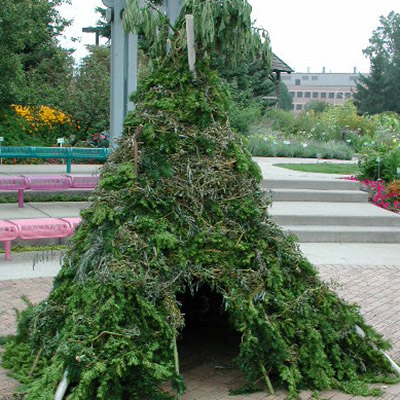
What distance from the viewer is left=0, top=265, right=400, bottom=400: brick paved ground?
4562mm

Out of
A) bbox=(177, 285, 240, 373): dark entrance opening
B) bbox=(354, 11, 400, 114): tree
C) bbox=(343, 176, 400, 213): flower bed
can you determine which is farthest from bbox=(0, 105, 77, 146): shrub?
bbox=(354, 11, 400, 114): tree

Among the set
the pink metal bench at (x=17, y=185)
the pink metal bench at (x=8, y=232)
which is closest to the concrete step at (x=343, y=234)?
the pink metal bench at (x=8, y=232)

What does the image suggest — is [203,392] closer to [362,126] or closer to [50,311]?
[50,311]

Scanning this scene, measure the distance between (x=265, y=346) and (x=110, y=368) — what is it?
109cm

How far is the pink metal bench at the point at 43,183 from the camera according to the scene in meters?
10.8

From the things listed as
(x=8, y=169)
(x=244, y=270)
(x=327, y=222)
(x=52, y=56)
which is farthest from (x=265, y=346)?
(x=52, y=56)

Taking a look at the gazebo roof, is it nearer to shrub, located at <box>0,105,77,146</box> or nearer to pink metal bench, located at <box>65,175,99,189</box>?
shrub, located at <box>0,105,77,146</box>

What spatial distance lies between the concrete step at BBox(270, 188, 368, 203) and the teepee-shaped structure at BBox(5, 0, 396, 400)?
24.2 feet

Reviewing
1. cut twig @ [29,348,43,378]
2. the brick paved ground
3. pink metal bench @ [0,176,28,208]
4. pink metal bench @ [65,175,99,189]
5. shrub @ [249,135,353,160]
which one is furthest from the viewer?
shrub @ [249,135,353,160]

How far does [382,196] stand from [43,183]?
6.46 metres

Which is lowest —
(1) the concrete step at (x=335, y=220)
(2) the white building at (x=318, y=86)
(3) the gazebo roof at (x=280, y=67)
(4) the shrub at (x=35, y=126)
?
(1) the concrete step at (x=335, y=220)

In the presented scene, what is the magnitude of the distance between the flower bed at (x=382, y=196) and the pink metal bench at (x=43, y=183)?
18.0 ft

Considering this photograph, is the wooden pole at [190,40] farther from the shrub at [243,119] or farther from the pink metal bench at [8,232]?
the shrub at [243,119]

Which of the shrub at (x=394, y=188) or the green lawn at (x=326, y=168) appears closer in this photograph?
the shrub at (x=394, y=188)
